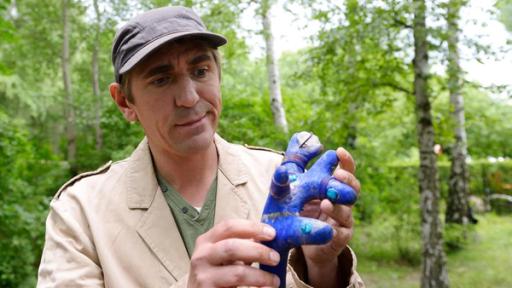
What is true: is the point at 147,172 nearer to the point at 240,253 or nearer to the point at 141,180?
the point at 141,180

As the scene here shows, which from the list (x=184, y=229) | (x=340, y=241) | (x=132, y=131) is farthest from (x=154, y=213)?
(x=132, y=131)

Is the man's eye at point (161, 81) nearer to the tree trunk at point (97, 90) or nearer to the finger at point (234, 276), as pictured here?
the finger at point (234, 276)

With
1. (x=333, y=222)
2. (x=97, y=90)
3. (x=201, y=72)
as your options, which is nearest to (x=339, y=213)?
(x=333, y=222)

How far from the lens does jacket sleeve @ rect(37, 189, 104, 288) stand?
151 cm

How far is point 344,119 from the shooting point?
21.8 feet

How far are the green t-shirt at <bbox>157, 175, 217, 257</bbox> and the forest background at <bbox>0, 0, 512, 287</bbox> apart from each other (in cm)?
291

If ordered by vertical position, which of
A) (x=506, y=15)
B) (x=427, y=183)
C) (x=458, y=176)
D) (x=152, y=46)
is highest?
(x=506, y=15)

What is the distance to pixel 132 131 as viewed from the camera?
10.0 metres

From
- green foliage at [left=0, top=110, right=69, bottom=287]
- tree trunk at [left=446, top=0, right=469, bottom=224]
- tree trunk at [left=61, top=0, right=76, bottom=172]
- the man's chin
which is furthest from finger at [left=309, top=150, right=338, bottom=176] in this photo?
tree trunk at [left=61, top=0, right=76, bottom=172]

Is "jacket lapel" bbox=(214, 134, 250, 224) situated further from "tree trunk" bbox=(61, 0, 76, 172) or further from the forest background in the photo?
"tree trunk" bbox=(61, 0, 76, 172)

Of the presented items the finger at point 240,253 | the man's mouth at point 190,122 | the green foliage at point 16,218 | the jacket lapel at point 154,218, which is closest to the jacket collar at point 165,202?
the jacket lapel at point 154,218

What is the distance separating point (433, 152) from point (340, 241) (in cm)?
490

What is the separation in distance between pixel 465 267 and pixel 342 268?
8194mm

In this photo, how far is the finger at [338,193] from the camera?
47.3 inches
